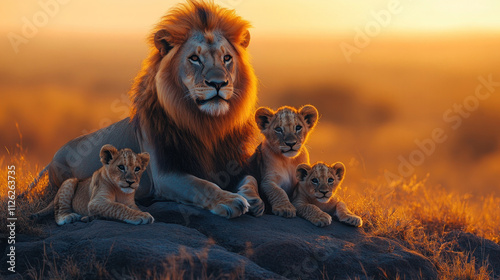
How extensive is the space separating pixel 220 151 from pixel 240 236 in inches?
53.2

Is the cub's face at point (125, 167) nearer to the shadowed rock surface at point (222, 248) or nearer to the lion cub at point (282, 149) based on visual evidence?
the shadowed rock surface at point (222, 248)

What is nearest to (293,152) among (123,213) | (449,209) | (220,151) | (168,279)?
(220,151)

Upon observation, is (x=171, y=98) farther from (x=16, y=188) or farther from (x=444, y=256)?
(x=444, y=256)

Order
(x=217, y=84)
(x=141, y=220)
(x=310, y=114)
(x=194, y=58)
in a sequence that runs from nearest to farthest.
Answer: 1. (x=141, y=220)
2. (x=217, y=84)
3. (x=194, y=58)
4. (x=310, y=114)

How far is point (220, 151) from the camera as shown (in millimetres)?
6398

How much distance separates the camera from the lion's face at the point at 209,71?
5.85 m

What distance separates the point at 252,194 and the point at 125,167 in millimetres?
1178

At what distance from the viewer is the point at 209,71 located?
585 cm

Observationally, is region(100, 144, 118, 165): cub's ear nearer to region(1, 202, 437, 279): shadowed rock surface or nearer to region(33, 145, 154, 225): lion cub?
region(33, 145, 154, 225): lion cub

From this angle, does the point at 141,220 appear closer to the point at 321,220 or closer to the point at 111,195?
the point at 111,195

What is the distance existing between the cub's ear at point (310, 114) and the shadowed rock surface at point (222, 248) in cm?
102

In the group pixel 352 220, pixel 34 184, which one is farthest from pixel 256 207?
pixel 34 184

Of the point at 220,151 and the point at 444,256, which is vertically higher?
the point at 220,151

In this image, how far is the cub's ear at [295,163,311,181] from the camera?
20.0ft
